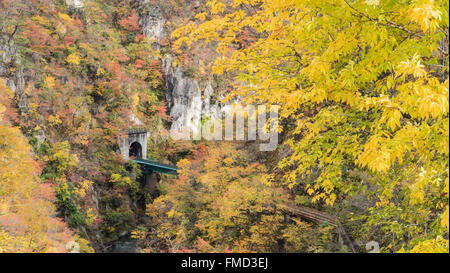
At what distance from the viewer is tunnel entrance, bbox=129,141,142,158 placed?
1036 inches

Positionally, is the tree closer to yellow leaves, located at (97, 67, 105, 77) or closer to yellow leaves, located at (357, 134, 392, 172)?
yellow leaves, located at (357, 134, 392, 172)

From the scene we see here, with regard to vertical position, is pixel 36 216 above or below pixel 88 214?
above

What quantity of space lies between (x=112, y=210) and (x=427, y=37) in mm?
20985

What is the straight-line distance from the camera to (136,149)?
26.4 m

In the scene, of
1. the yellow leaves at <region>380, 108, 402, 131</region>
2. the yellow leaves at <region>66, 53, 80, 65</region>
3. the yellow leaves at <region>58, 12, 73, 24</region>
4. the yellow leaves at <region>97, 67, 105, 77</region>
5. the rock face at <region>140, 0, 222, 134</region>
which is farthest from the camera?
the rock face at <region>140, 0, 222, 134</region>

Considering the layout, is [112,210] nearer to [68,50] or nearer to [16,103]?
[16,103]

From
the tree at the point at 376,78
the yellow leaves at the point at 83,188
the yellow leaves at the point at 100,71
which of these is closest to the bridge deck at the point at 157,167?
the yellow leaves at the point at 83,188

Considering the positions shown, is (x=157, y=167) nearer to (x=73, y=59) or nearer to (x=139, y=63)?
(x=73, y=59)

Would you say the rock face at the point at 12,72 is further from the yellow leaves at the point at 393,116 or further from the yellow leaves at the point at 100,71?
the yellow leaves at the point at 393,116

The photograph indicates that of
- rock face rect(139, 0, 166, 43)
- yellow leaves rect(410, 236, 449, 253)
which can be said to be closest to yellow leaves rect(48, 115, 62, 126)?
rock face rect(139, 0, 166, 43)

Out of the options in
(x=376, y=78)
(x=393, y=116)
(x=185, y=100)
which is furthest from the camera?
(x=185, y=100)

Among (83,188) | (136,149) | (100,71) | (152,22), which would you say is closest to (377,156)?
(83,188)

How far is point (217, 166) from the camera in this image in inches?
522
